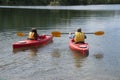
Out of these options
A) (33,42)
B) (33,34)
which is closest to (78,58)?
(33,42)

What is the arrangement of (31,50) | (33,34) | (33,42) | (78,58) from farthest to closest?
1. (33,34)
2. (33,42)
3. (31,50)
4. (78,58)

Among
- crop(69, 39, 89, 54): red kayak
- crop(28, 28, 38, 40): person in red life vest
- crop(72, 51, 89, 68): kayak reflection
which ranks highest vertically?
crop(28, 28, 38, 40): person in red life vest

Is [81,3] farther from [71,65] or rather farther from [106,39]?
[71,65]

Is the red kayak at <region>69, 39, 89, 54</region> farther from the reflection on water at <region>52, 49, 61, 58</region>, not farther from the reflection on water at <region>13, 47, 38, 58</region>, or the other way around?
the reflection on water at <region>13, 47, 38, 58</region>

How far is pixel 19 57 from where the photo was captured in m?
21.0

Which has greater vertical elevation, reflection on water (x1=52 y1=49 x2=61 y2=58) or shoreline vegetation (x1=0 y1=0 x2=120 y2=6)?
shoreline vegetation (x1=0 y1=0 x2=120 y2=6)

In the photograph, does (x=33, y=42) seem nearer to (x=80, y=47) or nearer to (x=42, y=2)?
(x=80, y=47)

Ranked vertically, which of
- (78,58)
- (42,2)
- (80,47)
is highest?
(42,2)

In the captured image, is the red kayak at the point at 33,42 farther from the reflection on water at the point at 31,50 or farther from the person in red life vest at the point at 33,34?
the person in red life vest at the point at 33,34

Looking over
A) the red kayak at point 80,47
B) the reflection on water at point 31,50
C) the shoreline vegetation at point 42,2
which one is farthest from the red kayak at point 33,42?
the shoreline vegetation at point 42,2

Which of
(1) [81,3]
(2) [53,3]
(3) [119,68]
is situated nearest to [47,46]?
(3) [119,68]

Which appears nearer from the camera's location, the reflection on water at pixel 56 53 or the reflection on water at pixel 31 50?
the reflection on water at pixel 56 53

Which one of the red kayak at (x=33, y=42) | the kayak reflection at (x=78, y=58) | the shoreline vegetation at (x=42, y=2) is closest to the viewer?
the kayak reflection at (x=78, y=58)

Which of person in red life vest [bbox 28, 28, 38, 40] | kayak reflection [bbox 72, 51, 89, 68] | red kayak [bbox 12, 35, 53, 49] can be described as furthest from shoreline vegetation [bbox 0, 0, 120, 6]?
kayak reflection [bbox 72, 51, 89, 68]
